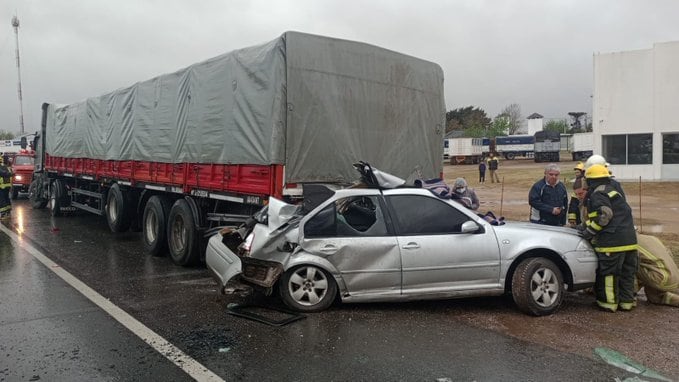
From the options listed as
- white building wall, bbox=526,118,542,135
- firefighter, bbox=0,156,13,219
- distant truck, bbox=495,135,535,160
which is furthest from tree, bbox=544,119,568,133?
firefighter, bbox=0,156,13,219

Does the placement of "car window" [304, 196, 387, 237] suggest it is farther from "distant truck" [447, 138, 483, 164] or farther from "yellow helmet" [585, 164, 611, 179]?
"distant truck" [447, 138, 483, 164]

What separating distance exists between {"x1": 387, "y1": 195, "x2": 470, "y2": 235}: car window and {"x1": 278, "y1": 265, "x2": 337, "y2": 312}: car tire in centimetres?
96

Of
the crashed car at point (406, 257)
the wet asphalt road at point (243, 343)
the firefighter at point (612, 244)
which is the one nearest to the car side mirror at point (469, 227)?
the crashed car at point (406, 257)

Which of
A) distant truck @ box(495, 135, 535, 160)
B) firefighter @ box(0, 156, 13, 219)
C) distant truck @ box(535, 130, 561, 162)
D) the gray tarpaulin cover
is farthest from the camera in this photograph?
distant truck @ box(495, 135, 535, 160)

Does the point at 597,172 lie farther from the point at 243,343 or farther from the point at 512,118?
the point at 512,118

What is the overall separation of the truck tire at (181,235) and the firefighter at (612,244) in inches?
215

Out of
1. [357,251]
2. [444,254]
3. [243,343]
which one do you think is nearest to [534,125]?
[444,254]

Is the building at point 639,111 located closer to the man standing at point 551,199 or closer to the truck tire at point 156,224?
the man standing at point 551,199

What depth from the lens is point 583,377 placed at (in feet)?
13.5

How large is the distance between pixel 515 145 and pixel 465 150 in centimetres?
868

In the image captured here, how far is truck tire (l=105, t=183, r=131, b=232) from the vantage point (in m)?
11.5

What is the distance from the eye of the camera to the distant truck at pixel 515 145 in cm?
6581

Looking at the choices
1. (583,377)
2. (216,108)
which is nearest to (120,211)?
(216,108)

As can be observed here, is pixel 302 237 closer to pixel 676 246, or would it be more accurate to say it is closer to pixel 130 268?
pixel 130 268
